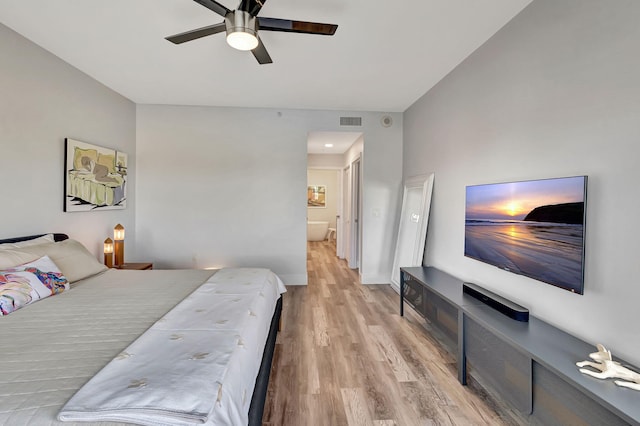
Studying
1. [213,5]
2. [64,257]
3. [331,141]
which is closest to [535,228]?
[213,5]

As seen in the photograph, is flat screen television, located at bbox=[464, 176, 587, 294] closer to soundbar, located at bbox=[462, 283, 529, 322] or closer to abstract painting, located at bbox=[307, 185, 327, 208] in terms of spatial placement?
soundbar, located at bbox=[462, 283, 529, 322]

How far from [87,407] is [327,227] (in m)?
8.32

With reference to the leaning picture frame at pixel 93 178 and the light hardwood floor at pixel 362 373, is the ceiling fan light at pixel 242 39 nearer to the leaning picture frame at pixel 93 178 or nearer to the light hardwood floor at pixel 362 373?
the leaning picture frame at pixel 93 178

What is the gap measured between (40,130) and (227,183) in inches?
82.1

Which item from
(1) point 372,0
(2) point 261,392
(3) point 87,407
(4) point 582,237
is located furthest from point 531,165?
(3) point 87,407

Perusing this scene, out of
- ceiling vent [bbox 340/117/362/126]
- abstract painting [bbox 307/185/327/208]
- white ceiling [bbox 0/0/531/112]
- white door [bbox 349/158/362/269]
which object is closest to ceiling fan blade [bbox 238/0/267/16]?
white ceiling [bbox 0/0/531/112]

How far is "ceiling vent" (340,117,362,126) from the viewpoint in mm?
4457

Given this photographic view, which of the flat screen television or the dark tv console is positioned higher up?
the flat screen television

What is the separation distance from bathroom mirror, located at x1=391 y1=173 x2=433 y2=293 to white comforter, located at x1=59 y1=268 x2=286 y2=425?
245 centimetres

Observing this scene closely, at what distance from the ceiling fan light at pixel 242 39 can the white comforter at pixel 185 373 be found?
171cm

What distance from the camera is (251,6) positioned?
183 cm

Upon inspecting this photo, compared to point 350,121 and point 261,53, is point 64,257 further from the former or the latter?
point 350,121

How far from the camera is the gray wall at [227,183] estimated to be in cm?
430

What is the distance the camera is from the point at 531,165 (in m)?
2.04
